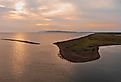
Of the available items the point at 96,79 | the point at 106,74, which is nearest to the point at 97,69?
the point at 106,74

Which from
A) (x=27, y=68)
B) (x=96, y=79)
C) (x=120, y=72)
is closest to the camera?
(x=96, y=79)

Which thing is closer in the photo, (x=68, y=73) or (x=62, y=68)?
(x=68, y=73)

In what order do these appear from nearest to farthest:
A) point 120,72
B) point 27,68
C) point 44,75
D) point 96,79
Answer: point 96,79
point 44,75
point 120,72
point 27,68

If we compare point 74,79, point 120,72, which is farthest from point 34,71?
point 120,72

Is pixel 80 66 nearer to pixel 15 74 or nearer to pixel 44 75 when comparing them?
pixel 44 75

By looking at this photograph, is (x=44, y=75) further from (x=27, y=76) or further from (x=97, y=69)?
(x=97, y=69)

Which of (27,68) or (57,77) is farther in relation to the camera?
(27,68)

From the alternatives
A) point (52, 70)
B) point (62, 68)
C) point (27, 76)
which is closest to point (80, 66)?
point (62, 68)

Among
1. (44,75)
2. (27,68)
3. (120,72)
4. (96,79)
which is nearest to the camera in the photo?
(96,79)

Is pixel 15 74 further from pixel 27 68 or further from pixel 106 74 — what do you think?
pixel 106 74
